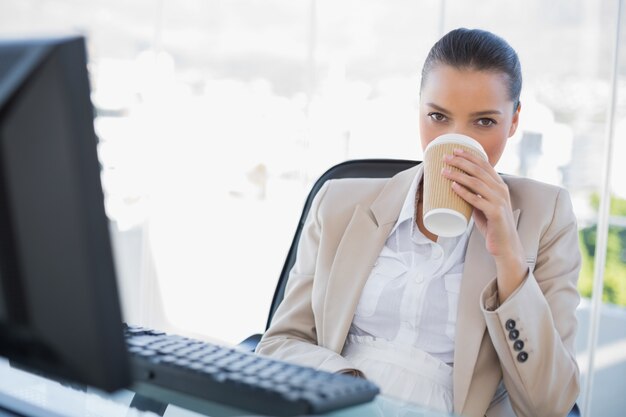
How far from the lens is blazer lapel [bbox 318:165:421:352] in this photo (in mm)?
1510

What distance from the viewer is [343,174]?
5.98ft

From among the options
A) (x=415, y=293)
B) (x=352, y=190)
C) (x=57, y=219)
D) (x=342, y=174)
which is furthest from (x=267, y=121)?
(x=57, y=219)

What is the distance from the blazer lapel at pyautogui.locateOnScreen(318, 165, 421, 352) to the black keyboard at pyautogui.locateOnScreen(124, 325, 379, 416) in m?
0.56

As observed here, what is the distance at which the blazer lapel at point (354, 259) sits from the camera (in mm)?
1510

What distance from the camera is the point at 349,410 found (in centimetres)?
85

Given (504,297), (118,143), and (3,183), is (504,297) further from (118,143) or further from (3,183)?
(118,143)

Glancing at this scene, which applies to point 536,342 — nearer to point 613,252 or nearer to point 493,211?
point 493,211

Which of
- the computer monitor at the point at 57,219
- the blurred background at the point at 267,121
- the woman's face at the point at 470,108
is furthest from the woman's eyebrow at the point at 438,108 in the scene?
the blurred background at the point at 267,121

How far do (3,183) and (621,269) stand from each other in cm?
282

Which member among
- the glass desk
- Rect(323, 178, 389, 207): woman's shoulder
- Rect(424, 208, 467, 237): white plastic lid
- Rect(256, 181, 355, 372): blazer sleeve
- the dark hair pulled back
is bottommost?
Rect(256, 181, 355, 372): blazer sleeve

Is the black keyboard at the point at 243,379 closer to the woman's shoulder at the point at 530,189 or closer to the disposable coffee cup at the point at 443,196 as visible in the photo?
the disposable coffee cup at the point at 443,196

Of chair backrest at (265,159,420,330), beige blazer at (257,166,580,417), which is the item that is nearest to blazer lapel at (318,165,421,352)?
beige blazer at (257,166,580,417)

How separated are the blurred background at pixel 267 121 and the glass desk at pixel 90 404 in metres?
2.08

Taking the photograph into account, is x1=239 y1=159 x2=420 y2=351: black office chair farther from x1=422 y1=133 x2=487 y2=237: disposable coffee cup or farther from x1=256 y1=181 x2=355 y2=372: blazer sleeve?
x1=422 y1=133 x2=487 y2=237: disposable coffee cup
